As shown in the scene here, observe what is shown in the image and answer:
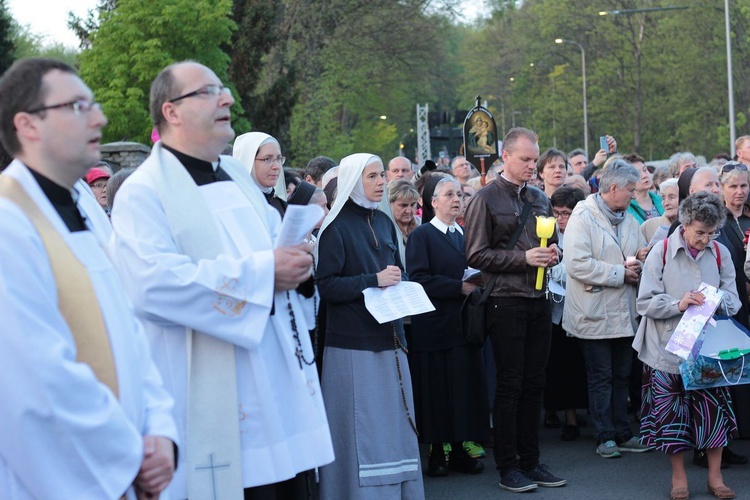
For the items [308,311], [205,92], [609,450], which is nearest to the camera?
[205,92]

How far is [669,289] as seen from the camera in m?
6.95

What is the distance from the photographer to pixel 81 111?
295cm

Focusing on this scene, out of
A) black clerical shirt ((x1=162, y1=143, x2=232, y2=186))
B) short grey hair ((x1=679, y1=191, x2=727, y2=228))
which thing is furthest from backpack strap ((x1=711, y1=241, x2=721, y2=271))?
black clerical shirt ((x1=162, y1=143, x2=232, y2=186))

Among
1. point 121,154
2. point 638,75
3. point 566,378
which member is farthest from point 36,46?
point 566,378

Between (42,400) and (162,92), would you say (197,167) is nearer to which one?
(162,92)

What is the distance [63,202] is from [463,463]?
5335 millimetres

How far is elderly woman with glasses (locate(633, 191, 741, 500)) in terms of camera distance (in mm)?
6801

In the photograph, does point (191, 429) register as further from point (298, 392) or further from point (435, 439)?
point (435, 439)

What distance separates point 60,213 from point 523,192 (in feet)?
15.0

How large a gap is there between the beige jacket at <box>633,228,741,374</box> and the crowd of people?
1 centimetres

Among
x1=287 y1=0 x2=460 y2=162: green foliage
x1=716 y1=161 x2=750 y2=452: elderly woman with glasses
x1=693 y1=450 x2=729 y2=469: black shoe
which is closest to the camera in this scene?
x1=716 y1=161 x2=750 y2=452: elderly woman with glasses

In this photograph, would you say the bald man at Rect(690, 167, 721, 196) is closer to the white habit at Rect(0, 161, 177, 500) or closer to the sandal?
the sandal

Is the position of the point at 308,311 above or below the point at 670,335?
above

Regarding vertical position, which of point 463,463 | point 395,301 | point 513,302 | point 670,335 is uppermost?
point 395,301
